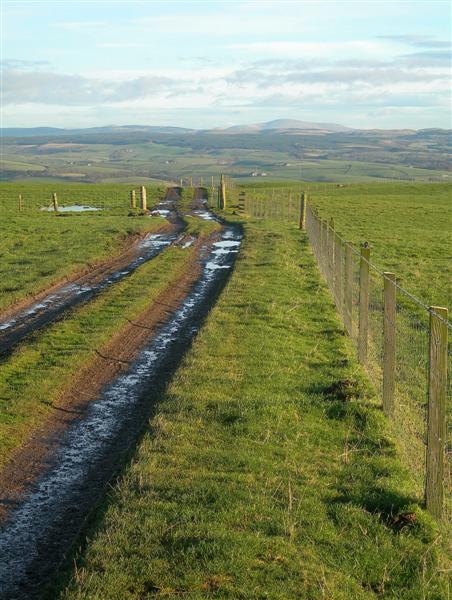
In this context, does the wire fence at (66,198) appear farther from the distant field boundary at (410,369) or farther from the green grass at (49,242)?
the distant field boundary at (410,369)

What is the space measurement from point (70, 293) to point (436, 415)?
14238 mm

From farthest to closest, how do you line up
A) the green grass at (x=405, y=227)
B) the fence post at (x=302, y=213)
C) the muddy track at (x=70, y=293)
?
the fence post at (x=302, y=213) < the green grass at (x=405, y=227) < the muddy track at (x=70, y=293)

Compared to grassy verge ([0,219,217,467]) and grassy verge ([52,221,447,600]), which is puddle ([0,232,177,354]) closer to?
grassy verge ([0,219,217,467])

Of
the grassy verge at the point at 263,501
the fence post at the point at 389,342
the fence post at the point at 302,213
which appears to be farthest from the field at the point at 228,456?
the fence post at the point at 302,213

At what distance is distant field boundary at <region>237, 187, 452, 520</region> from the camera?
7344mm

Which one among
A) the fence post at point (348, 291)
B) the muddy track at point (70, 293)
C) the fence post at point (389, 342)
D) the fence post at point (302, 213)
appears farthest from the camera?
the fence post at point (302, 213)

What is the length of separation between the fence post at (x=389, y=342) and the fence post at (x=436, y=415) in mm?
2558

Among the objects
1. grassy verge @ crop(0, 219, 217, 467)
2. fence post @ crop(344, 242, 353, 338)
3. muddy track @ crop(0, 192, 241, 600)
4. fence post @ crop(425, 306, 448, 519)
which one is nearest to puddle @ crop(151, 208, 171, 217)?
grassy verge @ crop(0, 219, 217, 467)

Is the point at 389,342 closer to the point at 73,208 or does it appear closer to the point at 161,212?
the point at 161,212

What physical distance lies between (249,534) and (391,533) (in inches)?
49.8

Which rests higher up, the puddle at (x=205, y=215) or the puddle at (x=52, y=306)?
the puddle at (x=52, y=306)

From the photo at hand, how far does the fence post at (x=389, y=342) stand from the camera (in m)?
10.0

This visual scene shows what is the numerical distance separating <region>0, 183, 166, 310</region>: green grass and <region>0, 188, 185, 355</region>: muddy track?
45 centimetres

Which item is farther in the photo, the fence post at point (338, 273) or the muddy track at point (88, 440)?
the fence post at point (338, 273)
